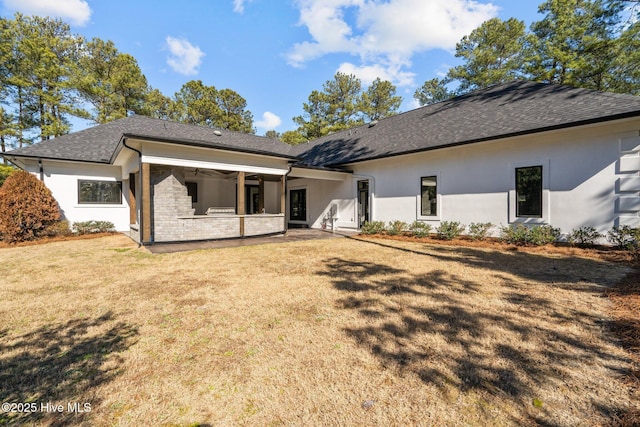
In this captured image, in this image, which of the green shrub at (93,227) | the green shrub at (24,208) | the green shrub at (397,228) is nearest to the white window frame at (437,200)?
the green shrub at (397,228)

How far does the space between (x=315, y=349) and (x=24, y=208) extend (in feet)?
43.1

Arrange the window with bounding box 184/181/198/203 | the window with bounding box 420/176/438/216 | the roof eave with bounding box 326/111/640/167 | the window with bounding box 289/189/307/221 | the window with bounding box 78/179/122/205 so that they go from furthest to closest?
the window with bounding box 289/189/307/221 < the window with bounding box 184/181/198/203 < the window with bounding box 78/179/122/205 < the window with bounding box 420/176/438/216 < the roof eave with bounding box 326/111/640/167

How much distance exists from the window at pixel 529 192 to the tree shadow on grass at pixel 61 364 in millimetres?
11425

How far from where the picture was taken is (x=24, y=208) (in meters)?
9.88

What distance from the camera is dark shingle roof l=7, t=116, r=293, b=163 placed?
456 inches

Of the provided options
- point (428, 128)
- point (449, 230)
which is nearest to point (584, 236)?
point (449, 230)

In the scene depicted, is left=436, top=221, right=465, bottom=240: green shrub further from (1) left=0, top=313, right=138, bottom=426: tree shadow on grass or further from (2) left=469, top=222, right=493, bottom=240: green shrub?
(1) left=0, top=313, right=138, bottom=426: tree shadow on grass

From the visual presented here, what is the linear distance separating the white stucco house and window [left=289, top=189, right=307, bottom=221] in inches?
25.5

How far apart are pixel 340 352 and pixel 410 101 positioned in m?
37.8

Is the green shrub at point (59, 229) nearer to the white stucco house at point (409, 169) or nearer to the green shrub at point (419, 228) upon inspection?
the white stucco house at point (409, 169)

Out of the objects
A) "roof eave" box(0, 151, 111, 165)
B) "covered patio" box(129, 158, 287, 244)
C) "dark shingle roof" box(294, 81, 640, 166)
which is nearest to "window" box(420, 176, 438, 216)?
"dark shingle roof" box(294, 81, 640, 166)

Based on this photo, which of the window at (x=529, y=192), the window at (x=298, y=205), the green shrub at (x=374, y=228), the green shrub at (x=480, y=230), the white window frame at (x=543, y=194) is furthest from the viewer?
the window at (x=298, y=205)

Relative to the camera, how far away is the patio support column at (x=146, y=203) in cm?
868

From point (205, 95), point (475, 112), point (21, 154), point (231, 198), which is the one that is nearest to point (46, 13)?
point (205, 95)
